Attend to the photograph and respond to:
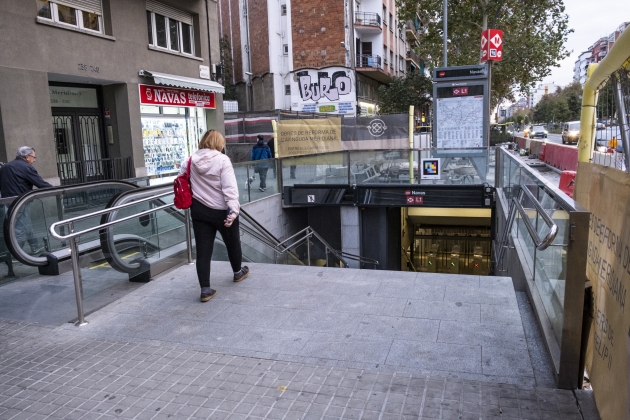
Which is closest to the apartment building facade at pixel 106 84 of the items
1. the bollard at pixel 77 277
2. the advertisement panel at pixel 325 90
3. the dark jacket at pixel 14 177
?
the dark jacket at pixel 14 177

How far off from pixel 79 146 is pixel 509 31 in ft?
91.6

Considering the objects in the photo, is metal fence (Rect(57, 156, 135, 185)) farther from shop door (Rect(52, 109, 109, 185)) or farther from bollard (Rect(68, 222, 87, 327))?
bollard (Rect(68, 222, 87, 327))

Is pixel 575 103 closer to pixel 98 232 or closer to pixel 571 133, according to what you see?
pixel 571 133

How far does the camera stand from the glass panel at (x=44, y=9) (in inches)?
488

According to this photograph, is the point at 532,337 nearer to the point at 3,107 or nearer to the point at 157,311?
the point at 157,311

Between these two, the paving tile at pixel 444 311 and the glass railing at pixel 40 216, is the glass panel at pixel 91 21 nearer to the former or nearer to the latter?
the glass railing at pixel 40 216

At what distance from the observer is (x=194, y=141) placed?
18875 mm

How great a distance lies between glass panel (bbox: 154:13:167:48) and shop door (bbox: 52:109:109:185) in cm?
327

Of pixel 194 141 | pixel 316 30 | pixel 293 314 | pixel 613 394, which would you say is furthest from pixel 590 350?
pixel 316 30

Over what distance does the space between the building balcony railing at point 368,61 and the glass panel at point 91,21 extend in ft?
93.7

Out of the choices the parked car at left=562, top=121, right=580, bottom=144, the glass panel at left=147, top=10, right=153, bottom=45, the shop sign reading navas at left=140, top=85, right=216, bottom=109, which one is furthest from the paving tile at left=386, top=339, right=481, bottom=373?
the parked car at left=562, top=121, right=580, bottom=144

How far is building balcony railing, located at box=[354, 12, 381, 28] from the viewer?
40750 mm

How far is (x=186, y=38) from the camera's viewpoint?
18.5m

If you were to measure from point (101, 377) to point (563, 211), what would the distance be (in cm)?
334
